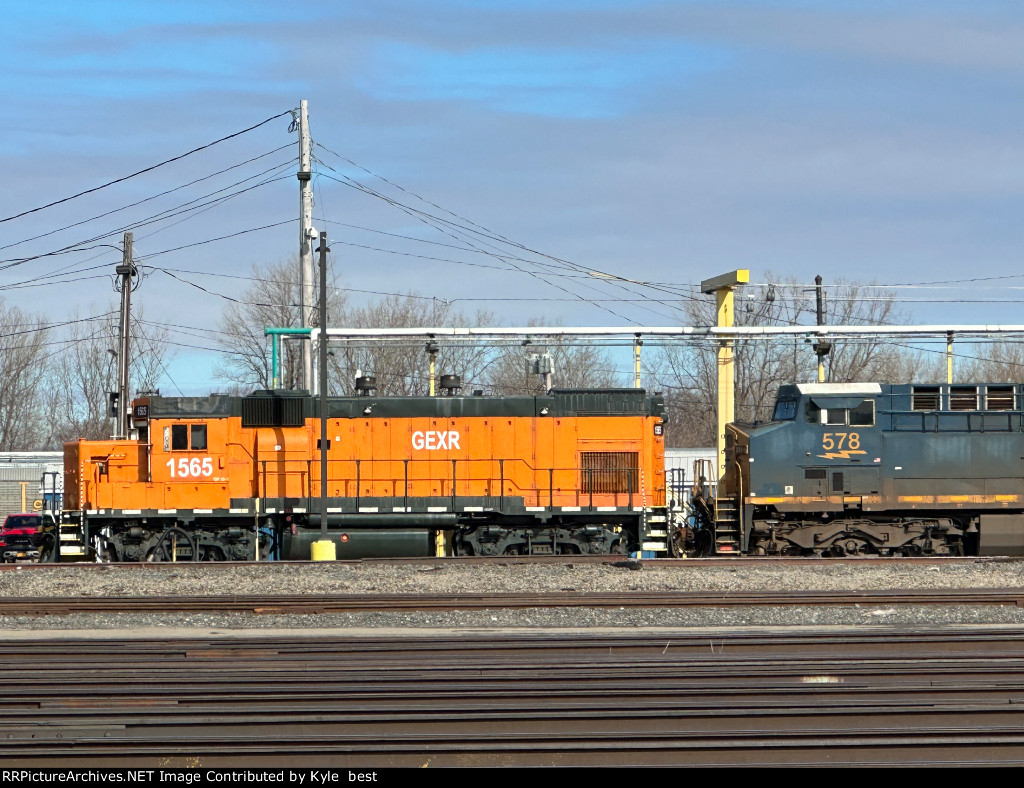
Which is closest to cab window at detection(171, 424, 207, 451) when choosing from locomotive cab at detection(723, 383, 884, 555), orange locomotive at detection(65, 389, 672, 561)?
orange locomotive at detection(65, 389, 672, 561)

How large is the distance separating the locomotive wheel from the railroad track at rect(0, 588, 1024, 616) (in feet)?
18.5

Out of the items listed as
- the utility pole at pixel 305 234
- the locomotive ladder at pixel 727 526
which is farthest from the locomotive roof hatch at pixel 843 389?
the utility pole at pixel 305 234

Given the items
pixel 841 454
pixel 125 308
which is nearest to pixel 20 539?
pixel 125 308

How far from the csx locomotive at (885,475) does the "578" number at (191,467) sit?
31.7 ft

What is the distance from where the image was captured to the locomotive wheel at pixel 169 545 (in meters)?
19.7

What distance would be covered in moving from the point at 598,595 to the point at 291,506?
7875mm

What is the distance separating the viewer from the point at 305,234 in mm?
23969

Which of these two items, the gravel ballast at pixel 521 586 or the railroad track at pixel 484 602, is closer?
the gravel ballast at pixel 521 586

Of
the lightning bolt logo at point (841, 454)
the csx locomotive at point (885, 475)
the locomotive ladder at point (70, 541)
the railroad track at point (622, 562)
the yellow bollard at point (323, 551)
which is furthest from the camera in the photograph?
the locomotive ladder at point (70, 541)

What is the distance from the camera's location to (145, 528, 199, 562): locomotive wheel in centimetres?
1967

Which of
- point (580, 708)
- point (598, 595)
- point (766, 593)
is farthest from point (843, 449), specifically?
point (580, 708)

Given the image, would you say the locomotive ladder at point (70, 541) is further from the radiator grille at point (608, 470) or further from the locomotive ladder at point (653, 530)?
the locomotive ladder at point (653, 530)

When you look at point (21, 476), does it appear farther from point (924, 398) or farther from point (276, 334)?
point (924, 398)

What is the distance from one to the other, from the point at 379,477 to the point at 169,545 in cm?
418
